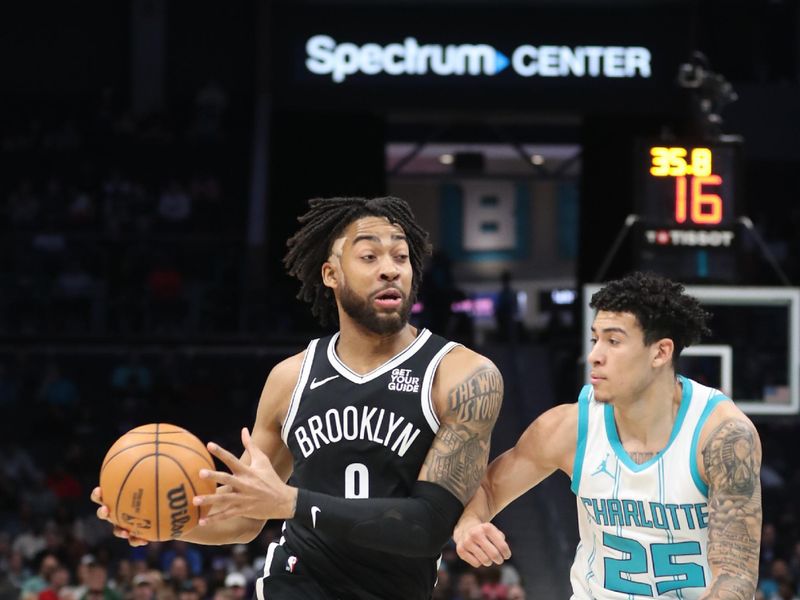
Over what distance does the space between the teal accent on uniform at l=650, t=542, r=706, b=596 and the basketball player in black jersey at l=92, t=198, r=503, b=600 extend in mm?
675

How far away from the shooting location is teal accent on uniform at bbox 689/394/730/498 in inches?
188

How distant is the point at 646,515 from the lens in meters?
4.79

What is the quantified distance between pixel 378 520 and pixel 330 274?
1.00m

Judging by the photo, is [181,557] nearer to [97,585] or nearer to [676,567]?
[97,585]

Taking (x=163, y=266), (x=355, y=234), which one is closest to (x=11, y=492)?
Result: (x=163, y=266)

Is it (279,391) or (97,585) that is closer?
(279,391)

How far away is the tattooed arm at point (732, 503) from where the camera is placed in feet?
14.8

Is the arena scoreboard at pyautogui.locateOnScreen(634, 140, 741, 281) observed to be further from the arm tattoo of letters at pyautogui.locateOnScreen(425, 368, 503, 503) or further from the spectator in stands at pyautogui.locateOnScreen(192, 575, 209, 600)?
the arm tattoo of letters at pyautogui.locateOnScreen(425, 368, 503, 503)

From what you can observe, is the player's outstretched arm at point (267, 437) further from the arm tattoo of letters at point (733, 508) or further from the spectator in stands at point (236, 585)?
the spectator in stands at point (236, 585)

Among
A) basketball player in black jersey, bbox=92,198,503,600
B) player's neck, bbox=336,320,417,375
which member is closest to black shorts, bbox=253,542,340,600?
basketball player in black jersey, bbox=92,198,503,600

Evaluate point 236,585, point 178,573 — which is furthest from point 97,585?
point 236,585

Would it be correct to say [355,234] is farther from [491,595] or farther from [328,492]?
[491,595]

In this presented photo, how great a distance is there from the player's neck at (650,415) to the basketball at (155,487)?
4.81 ft

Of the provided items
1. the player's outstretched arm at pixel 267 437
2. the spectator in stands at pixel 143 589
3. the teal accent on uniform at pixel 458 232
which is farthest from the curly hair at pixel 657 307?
the teal accent on uniform at pixel 458 232
